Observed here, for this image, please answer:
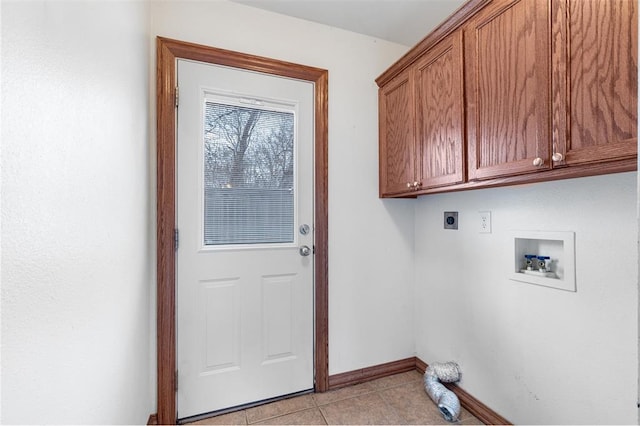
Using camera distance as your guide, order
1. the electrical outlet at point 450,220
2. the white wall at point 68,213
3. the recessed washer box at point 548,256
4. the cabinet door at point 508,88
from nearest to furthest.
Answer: the white wall at point 68,213, the cabinet door at point 508,88, the recessed washer box at point 548,256, the electrical outlet at point 450,220

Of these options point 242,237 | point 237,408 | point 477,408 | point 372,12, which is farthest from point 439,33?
point 237,408

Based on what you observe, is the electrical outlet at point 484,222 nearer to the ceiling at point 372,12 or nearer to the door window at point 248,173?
the door window at point 248,173

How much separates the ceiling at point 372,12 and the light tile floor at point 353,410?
2402mm

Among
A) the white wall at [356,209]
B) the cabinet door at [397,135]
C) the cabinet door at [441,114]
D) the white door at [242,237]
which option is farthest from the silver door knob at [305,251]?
the cabinet door at [441,114]

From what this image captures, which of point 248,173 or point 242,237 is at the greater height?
point 248,173

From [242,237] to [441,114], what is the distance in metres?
1.31

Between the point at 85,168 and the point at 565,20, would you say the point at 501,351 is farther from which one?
the point at 85,168

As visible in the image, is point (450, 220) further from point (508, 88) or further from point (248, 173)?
point (248, 173)

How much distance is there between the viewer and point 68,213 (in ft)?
2.32

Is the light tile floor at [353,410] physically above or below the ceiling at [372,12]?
below

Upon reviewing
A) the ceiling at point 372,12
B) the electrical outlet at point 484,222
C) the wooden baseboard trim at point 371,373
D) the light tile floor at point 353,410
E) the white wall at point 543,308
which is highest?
the ceiling at point 372,12

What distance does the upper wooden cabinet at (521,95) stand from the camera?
0.86 meters

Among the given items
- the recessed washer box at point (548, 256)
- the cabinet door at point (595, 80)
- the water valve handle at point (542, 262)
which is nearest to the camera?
the cabinet door at point (595, 80)

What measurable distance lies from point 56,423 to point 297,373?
139 cm
